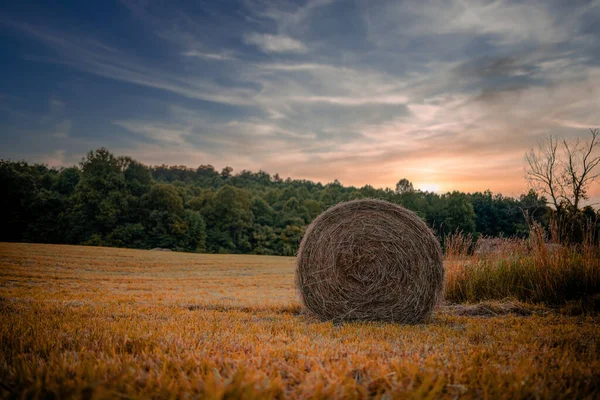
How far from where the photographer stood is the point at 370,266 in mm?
6453

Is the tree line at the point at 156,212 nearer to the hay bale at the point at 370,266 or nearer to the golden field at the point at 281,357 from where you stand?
the hay bale at the point at 370,266

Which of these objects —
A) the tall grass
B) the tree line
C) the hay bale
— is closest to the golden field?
the hay bale

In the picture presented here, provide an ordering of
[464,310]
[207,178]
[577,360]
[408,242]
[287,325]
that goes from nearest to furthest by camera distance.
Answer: [577,360]
[287,325]
[408,242]
[464,310]
[207,178]

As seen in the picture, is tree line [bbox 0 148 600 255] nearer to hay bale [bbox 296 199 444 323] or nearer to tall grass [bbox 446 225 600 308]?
tall grass [bbox 446 225 600 308]

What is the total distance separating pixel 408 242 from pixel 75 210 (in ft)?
172

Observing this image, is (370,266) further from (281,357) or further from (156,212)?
(156,212)

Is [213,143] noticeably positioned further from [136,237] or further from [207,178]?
[207,178]

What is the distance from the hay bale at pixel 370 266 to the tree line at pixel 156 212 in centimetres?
3670

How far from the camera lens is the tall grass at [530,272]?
748 centimetres

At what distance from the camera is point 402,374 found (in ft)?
9.19

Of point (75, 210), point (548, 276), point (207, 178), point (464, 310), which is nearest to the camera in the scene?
point (464, 310)

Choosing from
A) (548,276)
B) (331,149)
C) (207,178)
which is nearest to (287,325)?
(548,276)

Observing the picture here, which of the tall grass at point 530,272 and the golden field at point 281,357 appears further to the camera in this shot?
the tall grass at point 530,272

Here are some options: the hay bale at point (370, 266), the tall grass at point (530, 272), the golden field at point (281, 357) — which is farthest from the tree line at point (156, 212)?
the golden field at point (281, 357)
